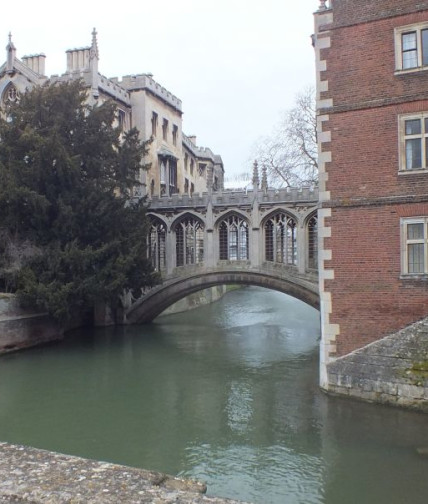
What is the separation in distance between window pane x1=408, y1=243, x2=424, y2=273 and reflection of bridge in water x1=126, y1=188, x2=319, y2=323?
1012 centimetres

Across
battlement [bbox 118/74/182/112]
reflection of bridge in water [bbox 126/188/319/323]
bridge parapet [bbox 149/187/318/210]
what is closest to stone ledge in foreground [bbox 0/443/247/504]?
reflection of bridge in water [bbox 126/188/319/323]

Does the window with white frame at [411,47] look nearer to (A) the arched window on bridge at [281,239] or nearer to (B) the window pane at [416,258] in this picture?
(B) the window pane at [416,258]

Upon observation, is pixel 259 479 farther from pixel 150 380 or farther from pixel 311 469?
pixel 150 380

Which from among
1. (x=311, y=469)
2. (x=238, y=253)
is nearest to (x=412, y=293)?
(x=311, y=469)

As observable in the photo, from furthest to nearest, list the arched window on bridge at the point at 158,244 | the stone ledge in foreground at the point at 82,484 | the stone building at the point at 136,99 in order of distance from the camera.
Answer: the stone building at the point at 136,99 < the arched window on bridge at the point at 158,244 < the stone ledge in foreground at the point at 82,484

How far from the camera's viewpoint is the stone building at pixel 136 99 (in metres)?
25.2

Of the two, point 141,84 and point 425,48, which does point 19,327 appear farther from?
point 141,84

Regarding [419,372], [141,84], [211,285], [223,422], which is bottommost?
[223,422]

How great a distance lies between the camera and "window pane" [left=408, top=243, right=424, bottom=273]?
10.3m

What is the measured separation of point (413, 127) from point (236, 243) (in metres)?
13.1

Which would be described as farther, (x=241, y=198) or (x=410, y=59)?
(x=241, y=198)

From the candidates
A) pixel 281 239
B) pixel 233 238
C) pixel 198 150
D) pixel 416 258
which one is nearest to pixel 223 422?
pixel 416 258

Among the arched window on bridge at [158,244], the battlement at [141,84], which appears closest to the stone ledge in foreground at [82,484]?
the arched window on bridge at [158,244]

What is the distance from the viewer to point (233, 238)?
75.8 ft
